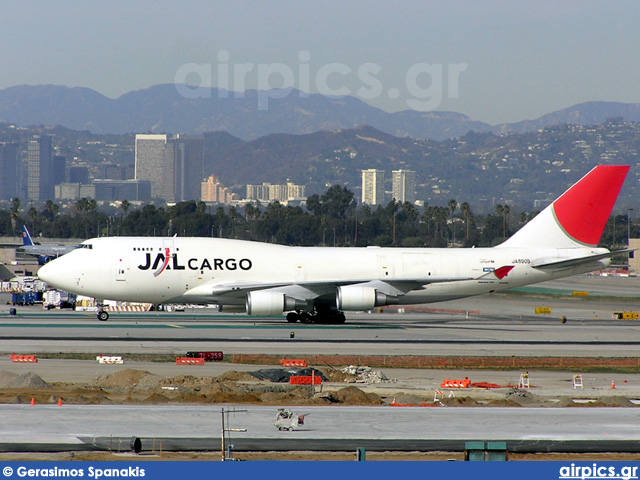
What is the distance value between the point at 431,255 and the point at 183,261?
46.9 feet

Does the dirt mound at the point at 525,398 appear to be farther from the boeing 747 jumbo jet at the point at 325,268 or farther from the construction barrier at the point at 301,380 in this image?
the boeing 747 jumbo jet at the point at 325,268

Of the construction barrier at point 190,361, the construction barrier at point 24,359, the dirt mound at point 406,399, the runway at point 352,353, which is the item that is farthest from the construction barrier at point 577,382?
the construction barrier at point 24,359

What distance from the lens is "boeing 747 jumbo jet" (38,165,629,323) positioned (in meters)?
48.3

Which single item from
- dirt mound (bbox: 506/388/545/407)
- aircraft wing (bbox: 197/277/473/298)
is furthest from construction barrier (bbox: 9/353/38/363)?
dirt mound (bbox: 506/388/545/407)

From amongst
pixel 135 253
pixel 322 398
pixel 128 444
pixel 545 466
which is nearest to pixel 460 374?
pixel 322 398

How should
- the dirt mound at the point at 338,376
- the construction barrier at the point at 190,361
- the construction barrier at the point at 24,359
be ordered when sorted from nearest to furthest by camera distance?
the dirt mound at the point at 338,376, the construction barrier at the point at 24,359, the construction barrier at the point at 190,361

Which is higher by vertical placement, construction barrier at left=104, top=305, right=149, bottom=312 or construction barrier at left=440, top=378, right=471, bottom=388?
construction barrier at left=104, top=305, right=149, bottom=312

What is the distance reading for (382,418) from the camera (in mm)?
22516

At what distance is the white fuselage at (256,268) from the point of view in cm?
4834

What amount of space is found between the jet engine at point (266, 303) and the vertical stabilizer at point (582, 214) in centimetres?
1556

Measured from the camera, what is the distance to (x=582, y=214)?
53656mm

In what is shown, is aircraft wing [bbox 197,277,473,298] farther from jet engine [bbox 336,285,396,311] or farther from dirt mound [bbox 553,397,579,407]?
dirt mound [bbox 553,397,579,407]

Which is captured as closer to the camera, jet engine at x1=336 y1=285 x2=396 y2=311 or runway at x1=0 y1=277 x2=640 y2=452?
runway at x1=0 y1=277 x2=640 y2=452

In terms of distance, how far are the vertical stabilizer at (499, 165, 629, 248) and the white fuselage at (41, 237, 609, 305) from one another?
2.54ft
